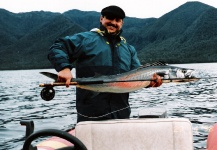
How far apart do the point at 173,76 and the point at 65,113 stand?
15.3 meters

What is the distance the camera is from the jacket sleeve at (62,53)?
189 inches

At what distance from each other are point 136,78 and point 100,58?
66 centimetres

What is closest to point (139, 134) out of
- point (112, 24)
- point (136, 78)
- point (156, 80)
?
point (156, 80)

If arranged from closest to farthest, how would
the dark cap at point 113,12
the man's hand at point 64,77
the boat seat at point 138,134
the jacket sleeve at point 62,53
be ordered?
the boat seat at point 138,134, the man's hand at point 64,77, the jacket sleeve at point 62,53, the dark cap at point 113,12

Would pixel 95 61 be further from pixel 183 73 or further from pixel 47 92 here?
pixel 183 73

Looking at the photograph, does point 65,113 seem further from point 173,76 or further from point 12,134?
point 173,76

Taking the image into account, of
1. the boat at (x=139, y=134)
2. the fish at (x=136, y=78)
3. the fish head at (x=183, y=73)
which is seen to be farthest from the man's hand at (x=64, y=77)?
the fish head at (x=183, y=73)

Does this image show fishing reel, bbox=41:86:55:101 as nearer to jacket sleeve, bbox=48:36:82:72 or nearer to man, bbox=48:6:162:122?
jacket sleeve, bbox=48:36:82:72

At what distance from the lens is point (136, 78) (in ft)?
16.9

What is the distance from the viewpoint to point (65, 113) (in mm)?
19812

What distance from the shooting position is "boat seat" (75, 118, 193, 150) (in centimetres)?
402

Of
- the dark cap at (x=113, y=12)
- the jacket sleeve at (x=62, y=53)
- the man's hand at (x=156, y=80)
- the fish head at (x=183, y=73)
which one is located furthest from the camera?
the dark cap at (x=113, y=12)

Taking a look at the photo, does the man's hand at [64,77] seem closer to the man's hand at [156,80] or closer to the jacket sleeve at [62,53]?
the jacket sleeve at [62,53]

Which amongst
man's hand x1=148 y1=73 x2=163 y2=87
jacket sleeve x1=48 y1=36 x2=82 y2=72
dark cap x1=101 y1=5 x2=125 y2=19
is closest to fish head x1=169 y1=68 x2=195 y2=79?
man's hand x1=148 y1=73 x2=163 y2=87
